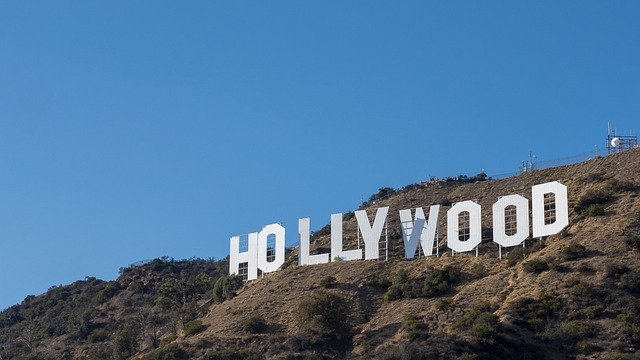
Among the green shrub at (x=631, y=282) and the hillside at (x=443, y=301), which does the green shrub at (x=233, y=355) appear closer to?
the hillside at (x=443, y=301)

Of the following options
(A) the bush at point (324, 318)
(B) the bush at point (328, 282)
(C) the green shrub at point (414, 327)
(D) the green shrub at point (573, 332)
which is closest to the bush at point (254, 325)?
(A) the bush at point (324, 318)

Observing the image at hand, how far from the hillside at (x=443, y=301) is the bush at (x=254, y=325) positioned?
0.06 meters

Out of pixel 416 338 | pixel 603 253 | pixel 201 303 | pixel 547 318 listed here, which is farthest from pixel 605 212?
pixel 201 303

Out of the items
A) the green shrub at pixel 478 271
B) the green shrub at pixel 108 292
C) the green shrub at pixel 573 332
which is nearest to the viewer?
the green shrub at pixel 573 332

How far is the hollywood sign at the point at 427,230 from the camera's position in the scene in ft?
254

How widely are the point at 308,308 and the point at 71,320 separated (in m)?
31.8

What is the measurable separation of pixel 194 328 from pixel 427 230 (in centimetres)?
1547

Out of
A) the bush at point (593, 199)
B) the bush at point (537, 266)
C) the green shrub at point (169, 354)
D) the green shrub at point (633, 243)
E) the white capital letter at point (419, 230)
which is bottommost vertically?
the green shrub at point (169, 354)

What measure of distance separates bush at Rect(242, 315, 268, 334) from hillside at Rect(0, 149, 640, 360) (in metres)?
0.06

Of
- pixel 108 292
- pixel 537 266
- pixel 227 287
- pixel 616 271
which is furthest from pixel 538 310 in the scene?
pixel 108 292

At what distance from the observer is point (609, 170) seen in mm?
83812

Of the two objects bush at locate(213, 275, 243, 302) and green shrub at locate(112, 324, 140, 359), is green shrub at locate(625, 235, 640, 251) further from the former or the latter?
green shrub at locate(112, 324, 140, 359)

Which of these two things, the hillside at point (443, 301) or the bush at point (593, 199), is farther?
the bush at point (593, 199)

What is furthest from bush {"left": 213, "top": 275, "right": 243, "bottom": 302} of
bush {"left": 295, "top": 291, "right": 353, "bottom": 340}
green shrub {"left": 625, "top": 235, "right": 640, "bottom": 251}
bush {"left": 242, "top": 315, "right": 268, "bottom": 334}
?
green shrub {"left": 625, "top": 235, "right": 640, "bottom": 251}
